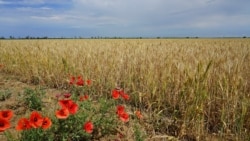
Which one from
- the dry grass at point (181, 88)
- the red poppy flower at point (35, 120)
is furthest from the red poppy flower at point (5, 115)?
the dry grass at point (181, 88)

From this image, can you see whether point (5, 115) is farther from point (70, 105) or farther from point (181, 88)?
point (181, 88)

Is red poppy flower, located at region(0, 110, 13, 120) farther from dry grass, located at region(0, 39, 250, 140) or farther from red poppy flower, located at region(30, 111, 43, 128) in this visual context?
dry grass, located at region(0, 39, 250, 140)

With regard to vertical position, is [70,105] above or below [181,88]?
above

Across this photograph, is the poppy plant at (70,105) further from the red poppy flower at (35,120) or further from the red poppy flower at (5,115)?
the red poppy flower at (5,115)

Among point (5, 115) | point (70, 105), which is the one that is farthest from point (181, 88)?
point (5, 115)

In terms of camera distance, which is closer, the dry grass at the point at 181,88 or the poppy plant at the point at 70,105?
the poppy plant at the point at 70,105

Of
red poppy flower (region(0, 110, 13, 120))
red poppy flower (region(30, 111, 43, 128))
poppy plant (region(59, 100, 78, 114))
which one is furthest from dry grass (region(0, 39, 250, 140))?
red poppy flower (region(0, 110, 13, 120))

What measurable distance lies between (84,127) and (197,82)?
5.19 ft

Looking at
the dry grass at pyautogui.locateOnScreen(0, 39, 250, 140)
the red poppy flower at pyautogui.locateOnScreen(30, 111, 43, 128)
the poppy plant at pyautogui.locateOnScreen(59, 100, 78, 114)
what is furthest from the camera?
the dry grass at pyautogui.locateOnScreen(0, 39, 250, 140)

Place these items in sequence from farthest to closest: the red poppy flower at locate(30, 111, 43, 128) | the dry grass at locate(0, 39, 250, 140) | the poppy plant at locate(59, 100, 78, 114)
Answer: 1. the dry grass at locate(0, 39, 250, 140)
2. the poppy plant at locate(59, 100, 78, 114)
3. the red poppy flower at locate(30, 111, 43, 128)

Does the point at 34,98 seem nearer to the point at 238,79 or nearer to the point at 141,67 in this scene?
the point at 141,67

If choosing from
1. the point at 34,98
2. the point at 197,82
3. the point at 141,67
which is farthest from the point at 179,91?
the point at 34,98

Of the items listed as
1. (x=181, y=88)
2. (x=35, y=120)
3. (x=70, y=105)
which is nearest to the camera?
(x=35, y=120)

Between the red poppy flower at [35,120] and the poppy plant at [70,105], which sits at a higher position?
the poppy plant at [70,105]
